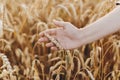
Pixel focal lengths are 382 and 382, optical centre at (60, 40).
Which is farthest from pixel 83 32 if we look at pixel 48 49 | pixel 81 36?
pixel 48 49

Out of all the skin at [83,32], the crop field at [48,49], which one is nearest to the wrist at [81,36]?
the skin at [83,32]

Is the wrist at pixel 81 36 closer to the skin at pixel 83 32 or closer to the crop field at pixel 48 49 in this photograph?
the skin at pixel 83 32

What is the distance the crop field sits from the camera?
5.70 feet

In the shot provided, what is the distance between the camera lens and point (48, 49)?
1991 mm

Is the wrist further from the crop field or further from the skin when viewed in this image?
the crop field

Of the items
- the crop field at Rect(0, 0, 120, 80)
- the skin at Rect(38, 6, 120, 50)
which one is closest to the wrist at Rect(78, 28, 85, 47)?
the skin at Rect(38, 6, 120, 50)

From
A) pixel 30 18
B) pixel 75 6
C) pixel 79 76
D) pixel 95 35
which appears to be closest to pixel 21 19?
pixel 30 18

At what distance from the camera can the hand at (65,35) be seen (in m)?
1.56

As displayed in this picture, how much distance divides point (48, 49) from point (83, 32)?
0.47 meters

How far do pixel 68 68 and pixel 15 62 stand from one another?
13.9 inches

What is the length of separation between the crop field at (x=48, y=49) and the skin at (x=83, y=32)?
9 centimetres

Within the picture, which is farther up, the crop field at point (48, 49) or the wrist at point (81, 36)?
the wrist at point (81, 36)

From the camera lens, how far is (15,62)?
197cm

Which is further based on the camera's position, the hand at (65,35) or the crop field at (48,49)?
the crop field at (48,49)
